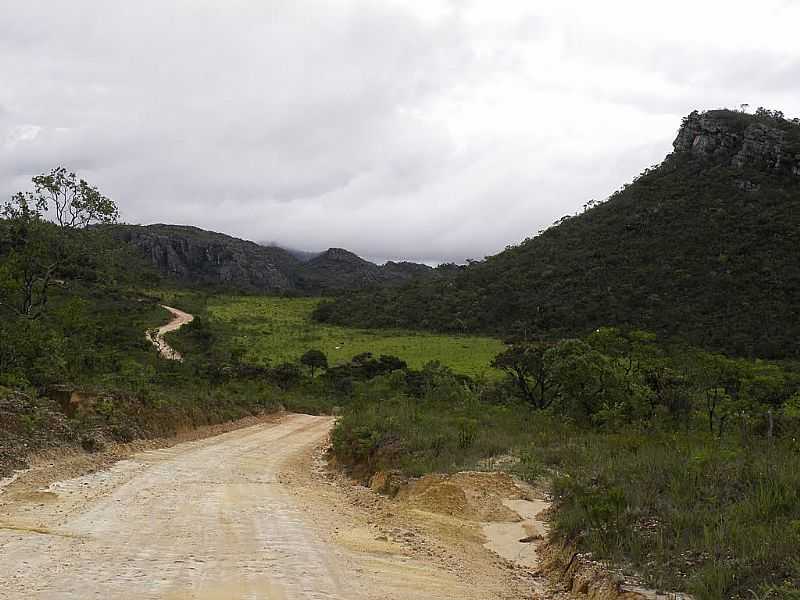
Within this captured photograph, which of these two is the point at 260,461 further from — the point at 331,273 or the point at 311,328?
the point at 331,273

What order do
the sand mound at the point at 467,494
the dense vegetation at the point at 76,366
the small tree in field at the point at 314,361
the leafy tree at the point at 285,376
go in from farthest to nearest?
1. the small tree in field at the point at 314,361
2. the leafy tree at the point at 285,376
3. the dense vegetation at the point at 76,366
4. the sand mound at the point at 467,494

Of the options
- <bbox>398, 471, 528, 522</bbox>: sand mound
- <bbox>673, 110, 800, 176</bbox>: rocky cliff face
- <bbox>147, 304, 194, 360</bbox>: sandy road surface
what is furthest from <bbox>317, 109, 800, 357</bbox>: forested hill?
<bbox>398, 471, 528, 522</bbox>: sand mound

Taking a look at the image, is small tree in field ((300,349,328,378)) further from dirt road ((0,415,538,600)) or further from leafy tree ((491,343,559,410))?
dirt road ((0,415,538,600))

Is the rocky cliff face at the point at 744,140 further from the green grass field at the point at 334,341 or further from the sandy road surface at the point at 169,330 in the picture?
the sandy road surface at the point at 169,330

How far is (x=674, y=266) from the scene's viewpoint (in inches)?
2073

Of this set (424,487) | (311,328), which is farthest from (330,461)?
(311,328)

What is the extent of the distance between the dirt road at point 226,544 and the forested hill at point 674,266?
119ft

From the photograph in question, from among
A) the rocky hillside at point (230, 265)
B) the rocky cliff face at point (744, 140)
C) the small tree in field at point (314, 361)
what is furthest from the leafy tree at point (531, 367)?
the rocky hillside at point (230, 265)

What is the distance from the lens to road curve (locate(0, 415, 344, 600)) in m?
5.55

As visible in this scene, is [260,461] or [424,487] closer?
[424,487]

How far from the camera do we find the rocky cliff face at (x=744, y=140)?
60406mm

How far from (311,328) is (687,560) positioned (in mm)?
54256

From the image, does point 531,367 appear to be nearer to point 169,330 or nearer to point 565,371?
point 565,371

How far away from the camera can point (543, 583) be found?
6.79m
